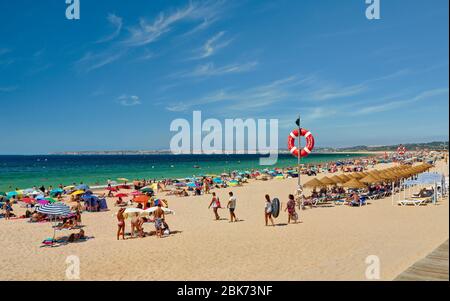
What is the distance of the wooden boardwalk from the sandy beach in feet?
2.51

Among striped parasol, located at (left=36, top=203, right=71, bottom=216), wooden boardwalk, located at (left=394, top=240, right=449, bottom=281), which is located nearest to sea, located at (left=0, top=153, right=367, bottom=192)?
striped parasol, located at (left=36, top=203, right=71, bottom=216)

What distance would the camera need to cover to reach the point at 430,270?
4.94 metres

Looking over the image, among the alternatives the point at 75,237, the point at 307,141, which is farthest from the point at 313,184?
the point at 75,237

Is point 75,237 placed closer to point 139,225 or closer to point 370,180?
point 139,225

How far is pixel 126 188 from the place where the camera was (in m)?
27.2

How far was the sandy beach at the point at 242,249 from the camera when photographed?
21.4 ft

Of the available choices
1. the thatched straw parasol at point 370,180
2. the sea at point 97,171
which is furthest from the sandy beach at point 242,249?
the sea at point 97,171

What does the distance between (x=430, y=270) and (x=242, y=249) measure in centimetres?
411

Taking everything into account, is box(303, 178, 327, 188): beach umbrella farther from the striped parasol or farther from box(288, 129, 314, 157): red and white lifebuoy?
the striped parasol

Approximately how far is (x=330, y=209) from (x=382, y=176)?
6.01 metres

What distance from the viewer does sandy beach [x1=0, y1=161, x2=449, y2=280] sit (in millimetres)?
6535

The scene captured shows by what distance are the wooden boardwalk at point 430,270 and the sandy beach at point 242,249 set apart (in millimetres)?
764
